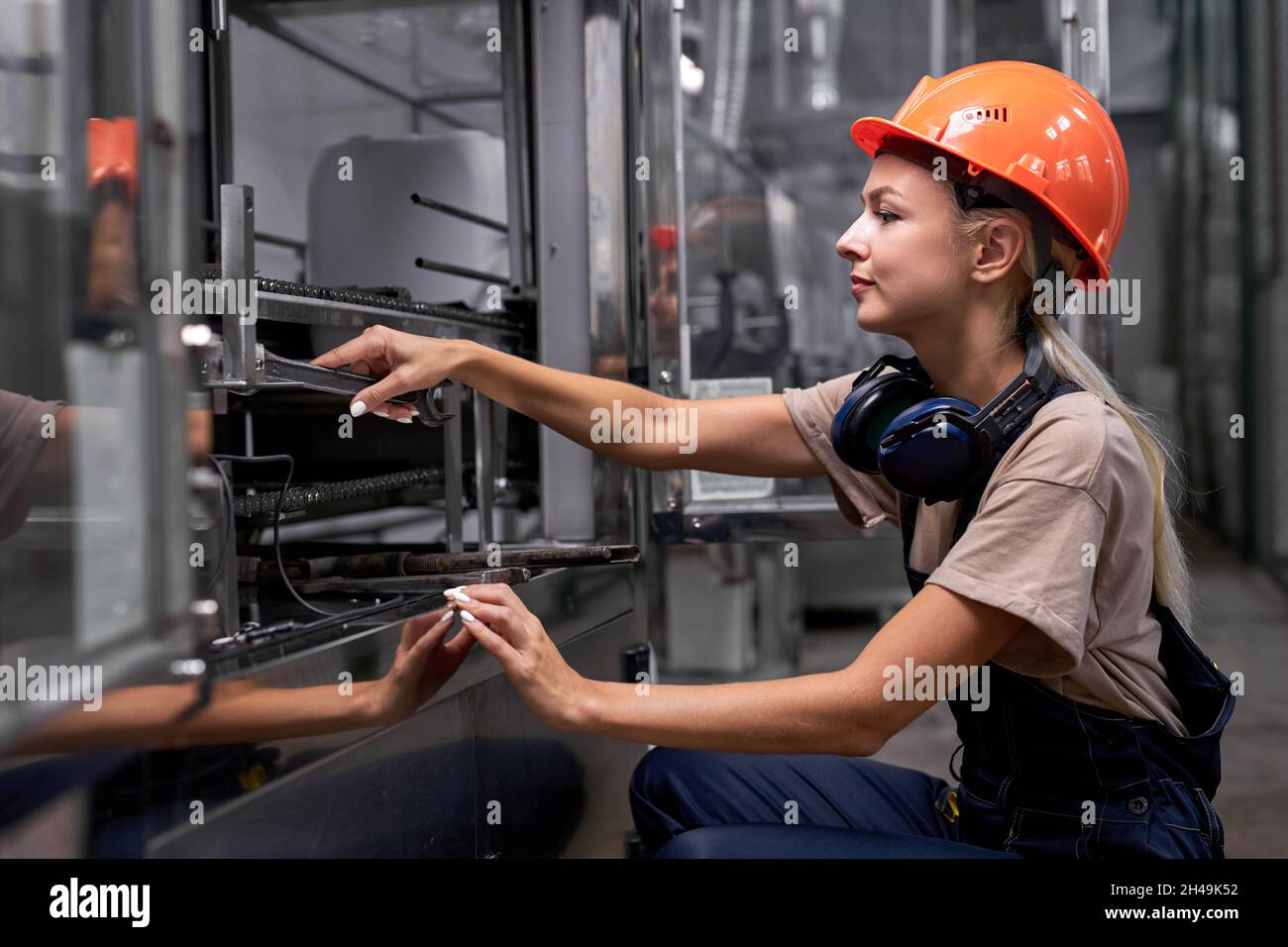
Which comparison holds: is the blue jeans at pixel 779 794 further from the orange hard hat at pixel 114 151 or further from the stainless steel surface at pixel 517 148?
the orange hard hat at pixel 114 151

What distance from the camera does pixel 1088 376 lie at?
4.09 feet

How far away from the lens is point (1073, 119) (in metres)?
1.26

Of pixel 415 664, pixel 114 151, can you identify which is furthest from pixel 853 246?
pixel 114 151

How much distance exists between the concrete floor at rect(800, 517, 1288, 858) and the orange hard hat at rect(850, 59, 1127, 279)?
51 centimetres

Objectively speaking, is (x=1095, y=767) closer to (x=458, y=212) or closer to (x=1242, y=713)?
(x=458, y=212)

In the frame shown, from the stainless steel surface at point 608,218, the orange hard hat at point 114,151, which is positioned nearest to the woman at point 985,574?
the stainless steel surface at point 608,218

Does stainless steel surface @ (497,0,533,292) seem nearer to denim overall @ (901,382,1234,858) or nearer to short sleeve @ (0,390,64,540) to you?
denim overall @ (901,382,1234,858)

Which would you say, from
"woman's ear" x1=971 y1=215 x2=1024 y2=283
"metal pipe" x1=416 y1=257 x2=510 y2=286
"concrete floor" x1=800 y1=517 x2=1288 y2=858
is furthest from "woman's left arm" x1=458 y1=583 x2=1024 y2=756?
"metal pipe" x1=416 y1=257 x2=510 y2=286

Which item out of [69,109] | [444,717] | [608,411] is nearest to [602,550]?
[608,411]

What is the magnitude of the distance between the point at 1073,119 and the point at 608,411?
2.11 feet

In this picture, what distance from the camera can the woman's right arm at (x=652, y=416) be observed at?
143 centimetres

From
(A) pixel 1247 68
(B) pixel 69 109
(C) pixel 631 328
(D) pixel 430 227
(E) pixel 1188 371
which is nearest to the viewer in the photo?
(B) pixel 69 109
